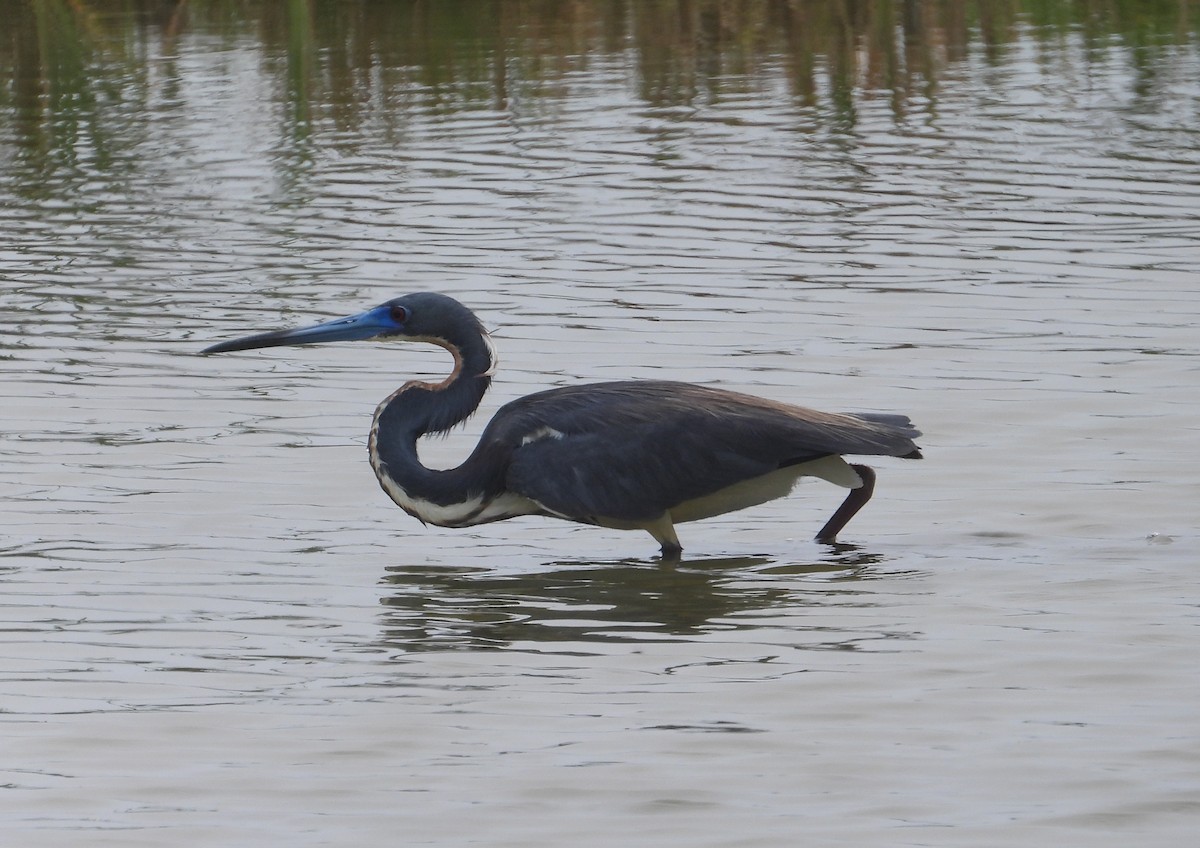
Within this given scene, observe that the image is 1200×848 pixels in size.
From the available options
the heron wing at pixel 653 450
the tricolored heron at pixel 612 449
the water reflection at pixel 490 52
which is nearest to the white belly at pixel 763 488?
the tricolored heron at pixel 612 449

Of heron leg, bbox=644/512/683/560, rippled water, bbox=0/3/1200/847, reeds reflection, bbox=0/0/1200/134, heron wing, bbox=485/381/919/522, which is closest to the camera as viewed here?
rippled water, bbox=0/3/1200/847

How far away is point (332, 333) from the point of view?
27.1ft

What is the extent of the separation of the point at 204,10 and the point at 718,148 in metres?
12.7

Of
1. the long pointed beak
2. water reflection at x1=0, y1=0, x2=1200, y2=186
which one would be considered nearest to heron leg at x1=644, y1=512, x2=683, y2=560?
the long pointed beak

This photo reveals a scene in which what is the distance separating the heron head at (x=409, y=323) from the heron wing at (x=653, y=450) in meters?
0.56

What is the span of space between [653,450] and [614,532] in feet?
2.94

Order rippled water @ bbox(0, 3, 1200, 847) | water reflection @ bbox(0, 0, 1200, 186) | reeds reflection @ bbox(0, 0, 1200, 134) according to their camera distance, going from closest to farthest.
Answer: rippled water @ bbox(0, 3, 1200, 847) < water reflection @ bbox(0, 0, 1200, 186) < reeds reflection @ bbox(0, 0, 1200, 134)

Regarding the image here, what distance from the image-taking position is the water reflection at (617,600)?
263 inches

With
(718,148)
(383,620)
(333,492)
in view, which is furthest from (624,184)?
(383,620)

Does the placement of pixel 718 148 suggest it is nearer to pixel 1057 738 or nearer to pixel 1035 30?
pixel 1035 30

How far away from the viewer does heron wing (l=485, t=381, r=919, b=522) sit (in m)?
7.58

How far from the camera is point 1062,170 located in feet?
50.1

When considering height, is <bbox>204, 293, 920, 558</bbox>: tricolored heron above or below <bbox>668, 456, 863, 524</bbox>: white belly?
above

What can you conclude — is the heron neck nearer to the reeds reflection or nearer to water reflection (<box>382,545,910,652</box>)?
water reflection (<box>382,545,910,652</box>)
